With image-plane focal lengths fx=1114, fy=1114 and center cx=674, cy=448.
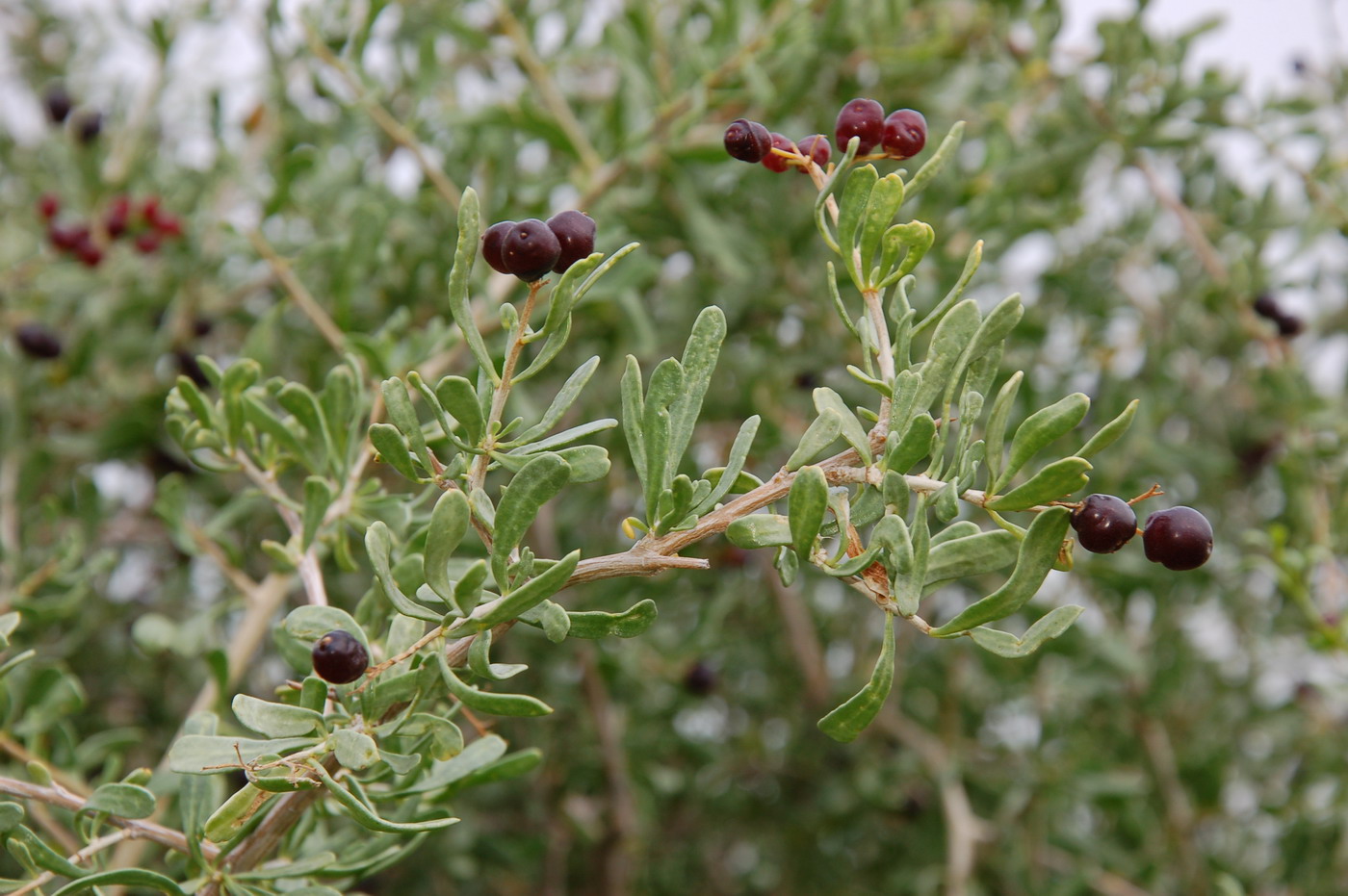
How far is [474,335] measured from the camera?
0.95 m

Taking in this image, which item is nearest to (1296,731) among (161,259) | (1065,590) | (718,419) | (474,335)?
(1065,590)

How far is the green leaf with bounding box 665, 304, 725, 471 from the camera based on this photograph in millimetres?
989

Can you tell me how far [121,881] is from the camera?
100 centimetres

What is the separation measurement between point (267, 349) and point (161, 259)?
107 centimetres

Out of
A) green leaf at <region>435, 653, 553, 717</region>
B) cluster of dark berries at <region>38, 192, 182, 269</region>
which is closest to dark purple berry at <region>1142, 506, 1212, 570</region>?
green leaf at <region>435, 653, 553, 717</region>

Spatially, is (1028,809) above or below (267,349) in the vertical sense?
below

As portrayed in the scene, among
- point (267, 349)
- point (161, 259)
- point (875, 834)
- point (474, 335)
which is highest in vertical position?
point (474, 335)

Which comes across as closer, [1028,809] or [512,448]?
[512,448]

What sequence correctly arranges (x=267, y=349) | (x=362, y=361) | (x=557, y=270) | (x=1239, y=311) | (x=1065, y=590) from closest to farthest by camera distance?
(x=557, y=270) < (x=362, y=361) < (x=267, y=349) < (x=1239, y=311) < (x=1065, y=590)

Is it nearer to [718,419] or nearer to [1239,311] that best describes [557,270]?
[718,419]

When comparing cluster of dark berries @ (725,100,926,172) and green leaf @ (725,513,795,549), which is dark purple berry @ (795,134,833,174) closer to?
cluster of dark berries @ (725,100,926,172)

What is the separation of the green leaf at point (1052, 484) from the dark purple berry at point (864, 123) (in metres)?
0.42

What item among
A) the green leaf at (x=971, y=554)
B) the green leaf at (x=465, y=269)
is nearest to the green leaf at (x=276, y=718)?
the green leaf at (x=465, y=269)

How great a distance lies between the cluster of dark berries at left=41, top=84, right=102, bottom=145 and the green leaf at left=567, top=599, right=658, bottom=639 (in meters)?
2.34
